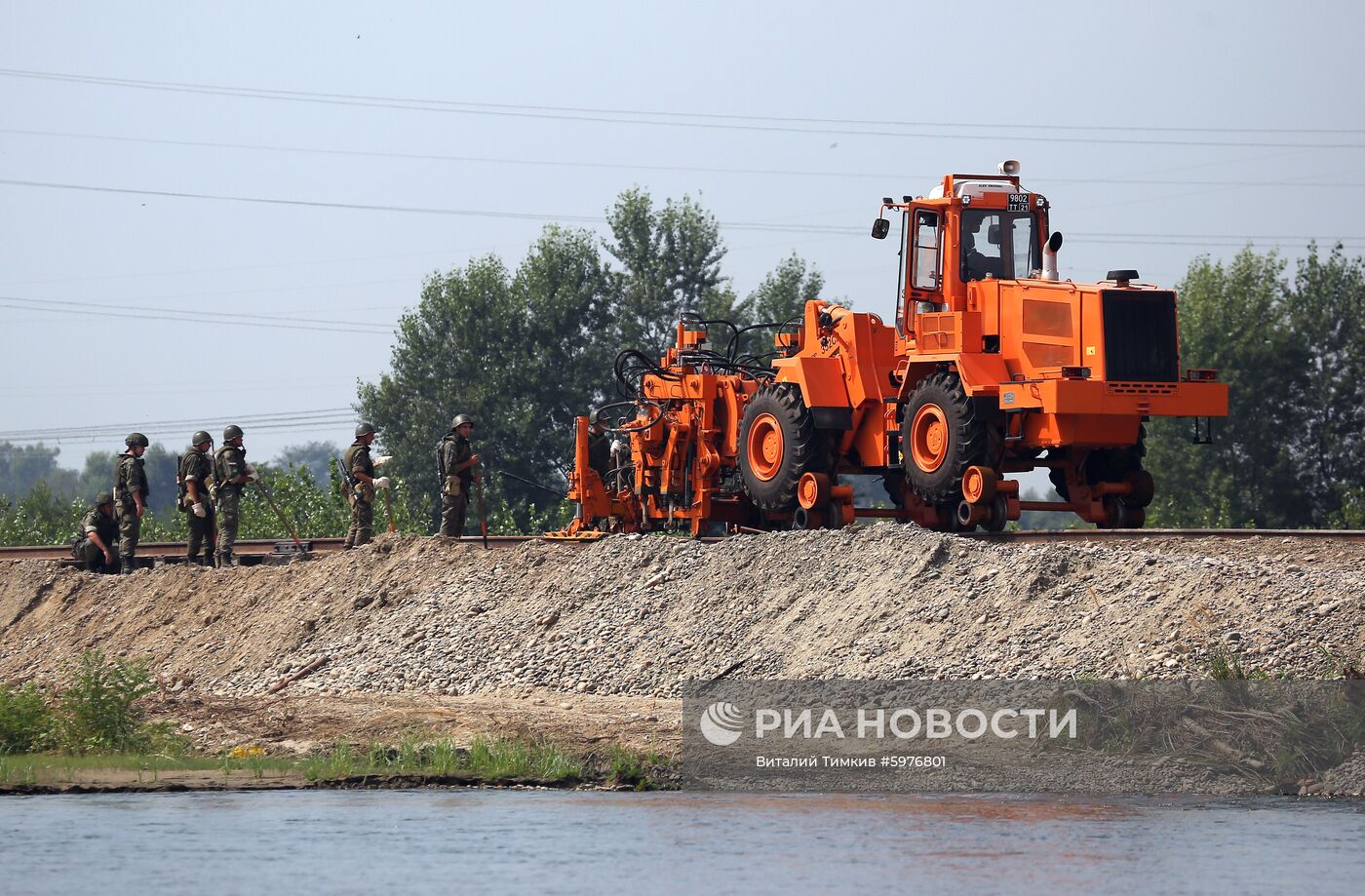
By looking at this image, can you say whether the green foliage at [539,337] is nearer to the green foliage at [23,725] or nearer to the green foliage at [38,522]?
the green foliage at [38,522]

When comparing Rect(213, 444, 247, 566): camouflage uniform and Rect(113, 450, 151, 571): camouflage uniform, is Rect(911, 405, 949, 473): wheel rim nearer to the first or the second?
Rect(213, 444, 247, 566): camouflage uniform

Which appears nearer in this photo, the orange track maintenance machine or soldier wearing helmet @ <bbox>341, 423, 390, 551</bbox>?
the orange track maintenance machine

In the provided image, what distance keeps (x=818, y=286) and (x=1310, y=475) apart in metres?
19.9

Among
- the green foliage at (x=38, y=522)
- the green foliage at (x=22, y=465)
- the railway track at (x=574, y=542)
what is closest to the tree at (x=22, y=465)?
the green foliage at (x=22, y=465)

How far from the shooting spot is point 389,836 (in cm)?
1345

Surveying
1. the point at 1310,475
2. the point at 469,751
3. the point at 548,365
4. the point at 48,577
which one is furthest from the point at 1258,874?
the point at 548,365

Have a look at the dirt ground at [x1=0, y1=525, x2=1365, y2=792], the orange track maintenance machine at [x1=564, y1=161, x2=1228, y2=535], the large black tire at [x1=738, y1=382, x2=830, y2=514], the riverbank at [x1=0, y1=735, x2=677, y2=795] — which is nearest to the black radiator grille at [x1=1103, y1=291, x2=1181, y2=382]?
the orange track maintenance machine at [x1=564, y1=161, x2=1228, y2=535]

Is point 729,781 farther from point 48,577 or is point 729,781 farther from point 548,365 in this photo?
point 548,365

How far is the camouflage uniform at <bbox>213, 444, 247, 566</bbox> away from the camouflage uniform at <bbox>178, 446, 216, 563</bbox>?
0.19m

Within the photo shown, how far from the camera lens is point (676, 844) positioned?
13.0 metres

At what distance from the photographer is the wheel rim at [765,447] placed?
75.0 ft

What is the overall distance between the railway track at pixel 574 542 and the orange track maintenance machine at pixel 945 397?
584 millimetres

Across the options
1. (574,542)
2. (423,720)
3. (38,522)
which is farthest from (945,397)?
(38,522)

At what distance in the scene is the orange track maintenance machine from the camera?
20406 mm
